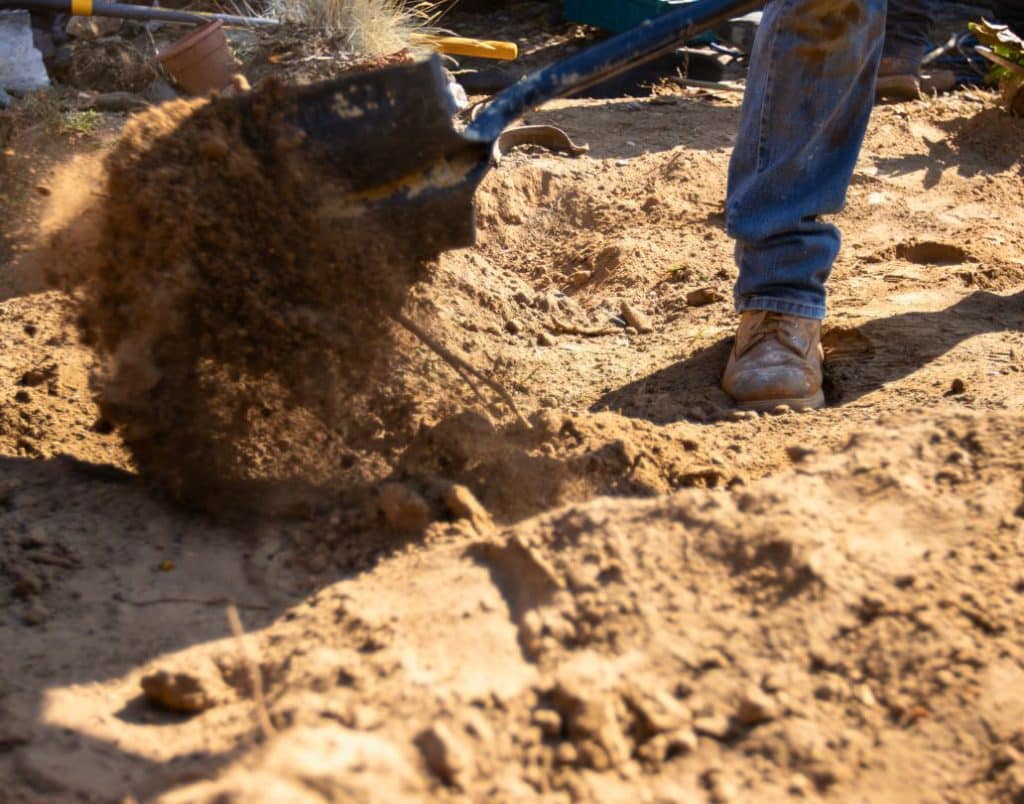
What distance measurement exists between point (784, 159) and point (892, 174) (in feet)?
6.33

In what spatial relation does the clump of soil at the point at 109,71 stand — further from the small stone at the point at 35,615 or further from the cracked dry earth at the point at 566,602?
the small stone at the point at 35,615

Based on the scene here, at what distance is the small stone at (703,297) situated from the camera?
3.38 meters

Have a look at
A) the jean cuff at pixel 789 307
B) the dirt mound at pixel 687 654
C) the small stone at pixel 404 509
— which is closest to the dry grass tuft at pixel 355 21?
the jean cuff at pixel 789 307

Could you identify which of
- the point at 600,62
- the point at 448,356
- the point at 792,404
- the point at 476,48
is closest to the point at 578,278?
the point at 792,404

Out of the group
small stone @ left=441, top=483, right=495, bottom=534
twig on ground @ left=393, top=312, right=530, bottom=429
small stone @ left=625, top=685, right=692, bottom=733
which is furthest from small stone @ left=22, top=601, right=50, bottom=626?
small stone @ left=625, top=685, right=692, bottom=733

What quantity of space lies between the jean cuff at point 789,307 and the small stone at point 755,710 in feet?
4.87

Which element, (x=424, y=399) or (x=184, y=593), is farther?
(x=424, y=399)

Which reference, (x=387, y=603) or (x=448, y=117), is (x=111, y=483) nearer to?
(x=387, y=603)

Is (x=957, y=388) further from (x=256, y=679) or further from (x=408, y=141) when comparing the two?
(x=256, y=679)

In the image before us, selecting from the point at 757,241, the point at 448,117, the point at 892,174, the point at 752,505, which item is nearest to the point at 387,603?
the point at 752,505

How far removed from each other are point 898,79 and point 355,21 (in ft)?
8.89

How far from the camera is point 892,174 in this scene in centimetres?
438

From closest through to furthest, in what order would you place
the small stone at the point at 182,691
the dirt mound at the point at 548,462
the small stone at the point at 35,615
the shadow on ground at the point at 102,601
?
1. the shadow on ground at the point at 102,601
2. the small stone at the point at 182,691
3. the small stone at the point at 35,615
4. the dirt mound at the point at 548,462

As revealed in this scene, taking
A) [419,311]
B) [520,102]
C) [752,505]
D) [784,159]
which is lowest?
[752,505]
